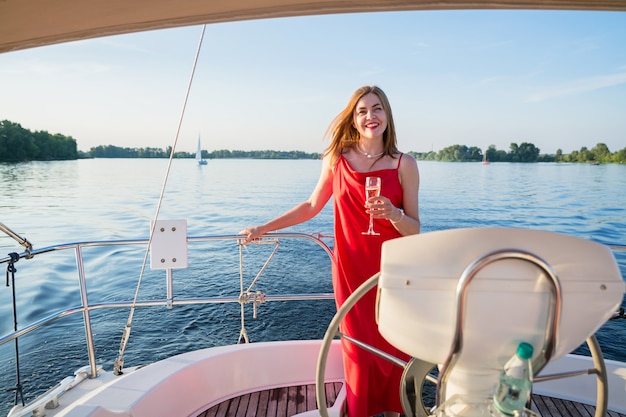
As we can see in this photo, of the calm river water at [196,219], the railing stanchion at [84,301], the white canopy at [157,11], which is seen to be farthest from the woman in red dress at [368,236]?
the calm river water at [196,219]

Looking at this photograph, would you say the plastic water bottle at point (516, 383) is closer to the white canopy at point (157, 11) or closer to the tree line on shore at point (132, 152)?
the white canopy at point (157, 11)

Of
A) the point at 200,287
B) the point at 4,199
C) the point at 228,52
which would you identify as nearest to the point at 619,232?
the point at 200,287

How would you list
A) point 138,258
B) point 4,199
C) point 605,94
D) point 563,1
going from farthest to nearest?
point 605,94 < point 4,199 < point 138,258 < point 563,1

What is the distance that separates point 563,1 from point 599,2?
0.35 feet

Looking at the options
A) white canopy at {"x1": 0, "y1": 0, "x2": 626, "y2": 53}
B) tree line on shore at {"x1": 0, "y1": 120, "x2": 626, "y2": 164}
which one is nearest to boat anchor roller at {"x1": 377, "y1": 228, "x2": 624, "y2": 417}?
white canopy at {"x1": 0, "y1": 0, "x2": 626, "y2": 53}

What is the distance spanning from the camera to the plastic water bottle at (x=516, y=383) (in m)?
0.57

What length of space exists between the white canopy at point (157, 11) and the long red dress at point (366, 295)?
561 mm

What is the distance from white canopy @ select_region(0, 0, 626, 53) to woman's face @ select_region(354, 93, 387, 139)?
13.7 inches

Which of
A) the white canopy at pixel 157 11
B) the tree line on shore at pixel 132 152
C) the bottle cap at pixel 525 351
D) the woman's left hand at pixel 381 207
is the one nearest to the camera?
the bottle cap at pixel 525 351

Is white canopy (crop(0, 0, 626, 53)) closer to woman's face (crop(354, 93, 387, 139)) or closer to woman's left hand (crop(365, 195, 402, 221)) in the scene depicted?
woman's face (crop(354, 93, 387, 139))

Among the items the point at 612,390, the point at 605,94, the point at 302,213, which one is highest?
the point at 605,94

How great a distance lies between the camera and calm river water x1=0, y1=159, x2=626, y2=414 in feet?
23.0

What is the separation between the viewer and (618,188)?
74.0 feet

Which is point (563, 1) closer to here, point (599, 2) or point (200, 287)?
point (599, 2)
